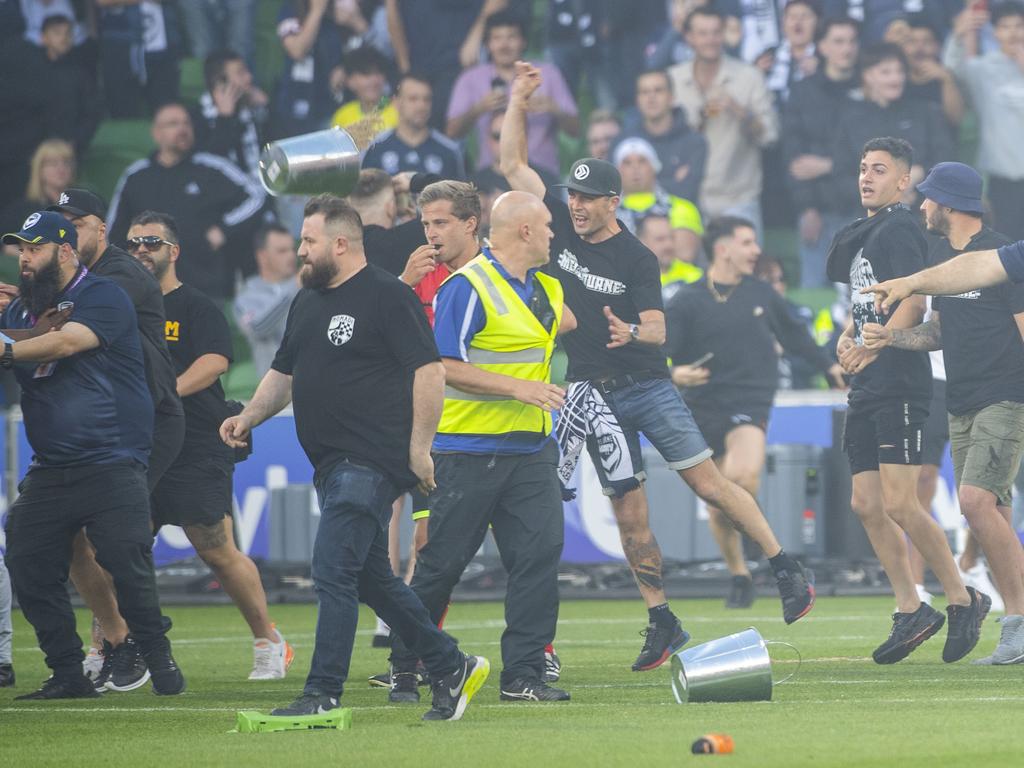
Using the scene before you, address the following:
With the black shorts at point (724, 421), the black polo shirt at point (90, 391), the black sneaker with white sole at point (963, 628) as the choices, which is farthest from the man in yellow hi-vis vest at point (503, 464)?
the black shorts at point (724, 421)

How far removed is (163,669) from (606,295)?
10.3ft

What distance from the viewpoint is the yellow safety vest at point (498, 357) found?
7.86 m

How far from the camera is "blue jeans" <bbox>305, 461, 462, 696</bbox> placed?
7035 millimetres

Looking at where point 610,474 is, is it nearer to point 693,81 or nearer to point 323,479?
point 323,479

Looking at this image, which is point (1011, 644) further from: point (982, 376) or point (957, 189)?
point (957, 189)

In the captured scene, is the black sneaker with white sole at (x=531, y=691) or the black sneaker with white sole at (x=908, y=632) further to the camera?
the black sneaker with white sole at (x=908, y=632)

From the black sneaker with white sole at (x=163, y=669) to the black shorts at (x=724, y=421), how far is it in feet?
21.9

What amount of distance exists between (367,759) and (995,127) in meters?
13.3

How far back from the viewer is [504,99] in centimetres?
1806

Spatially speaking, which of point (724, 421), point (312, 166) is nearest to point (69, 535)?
point (312, 166)

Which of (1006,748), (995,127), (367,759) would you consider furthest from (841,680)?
(995,127)

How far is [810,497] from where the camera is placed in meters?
15.4

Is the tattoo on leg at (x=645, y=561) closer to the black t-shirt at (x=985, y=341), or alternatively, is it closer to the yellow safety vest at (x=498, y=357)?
the black t-shirt at (x=985, y=341)

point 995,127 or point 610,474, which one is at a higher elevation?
point 995,127
